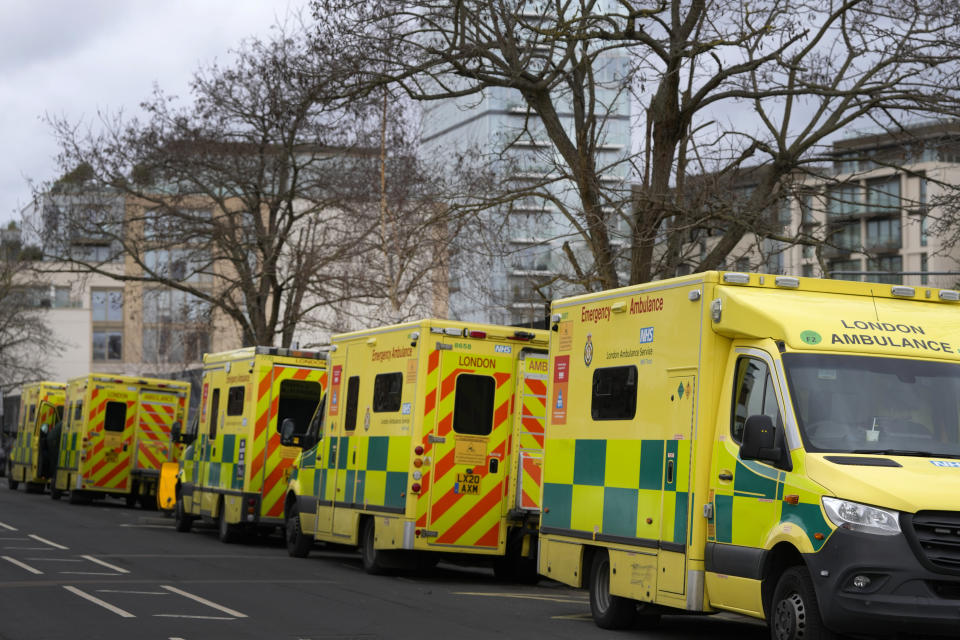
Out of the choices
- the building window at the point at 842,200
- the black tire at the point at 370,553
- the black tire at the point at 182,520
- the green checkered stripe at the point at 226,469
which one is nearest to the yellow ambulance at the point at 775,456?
the black tire at the point at 370,553

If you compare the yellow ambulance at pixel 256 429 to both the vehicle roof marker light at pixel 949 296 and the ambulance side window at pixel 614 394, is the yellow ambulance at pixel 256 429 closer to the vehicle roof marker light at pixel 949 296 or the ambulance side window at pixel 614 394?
the ambulance side window at pixel 614 394

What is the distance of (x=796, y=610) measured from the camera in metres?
9.27

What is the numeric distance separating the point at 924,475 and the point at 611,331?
12.6ft

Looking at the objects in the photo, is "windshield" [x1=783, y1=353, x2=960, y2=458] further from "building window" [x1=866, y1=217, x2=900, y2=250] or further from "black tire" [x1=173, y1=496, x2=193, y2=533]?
"building window" [x1=866, y1=217, x2=900, y2=250]

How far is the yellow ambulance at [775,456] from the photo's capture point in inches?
345

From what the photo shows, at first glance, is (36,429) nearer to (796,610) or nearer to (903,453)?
(796,610)

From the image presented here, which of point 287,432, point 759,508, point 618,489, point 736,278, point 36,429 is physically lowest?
point 759,508

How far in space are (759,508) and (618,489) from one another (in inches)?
87.1

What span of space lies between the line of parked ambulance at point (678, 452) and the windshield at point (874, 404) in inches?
0.6

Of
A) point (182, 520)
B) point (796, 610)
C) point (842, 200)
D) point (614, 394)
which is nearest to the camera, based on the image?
point (796, 610)

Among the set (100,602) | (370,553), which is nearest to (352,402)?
(370,553)

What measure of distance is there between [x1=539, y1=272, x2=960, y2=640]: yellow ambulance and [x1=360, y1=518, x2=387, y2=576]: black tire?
15.5 feet

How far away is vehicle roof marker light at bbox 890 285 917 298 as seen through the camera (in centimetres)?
1084

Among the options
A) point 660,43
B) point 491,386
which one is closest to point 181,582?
point 491,386
